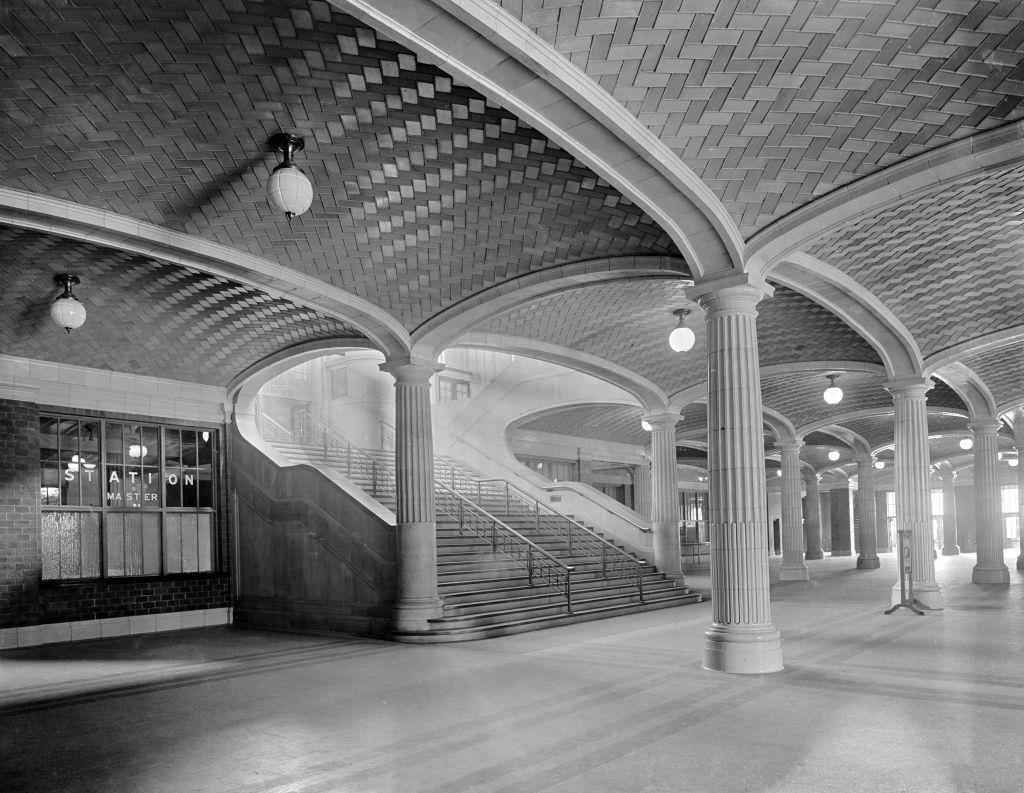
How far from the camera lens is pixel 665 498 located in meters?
16.9

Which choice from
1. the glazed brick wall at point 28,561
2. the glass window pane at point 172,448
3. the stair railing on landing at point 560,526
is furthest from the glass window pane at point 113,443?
the stair railing on landing at point 560,526

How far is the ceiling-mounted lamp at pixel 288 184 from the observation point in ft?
21.1

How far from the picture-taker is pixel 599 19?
523 cm

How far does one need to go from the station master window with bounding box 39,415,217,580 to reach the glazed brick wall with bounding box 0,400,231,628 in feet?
0.86

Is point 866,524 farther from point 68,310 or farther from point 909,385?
point 68,310

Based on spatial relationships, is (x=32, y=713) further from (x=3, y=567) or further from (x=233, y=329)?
(x=233, y=329)

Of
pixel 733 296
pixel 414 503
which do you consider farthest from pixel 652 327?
pixel 733 296

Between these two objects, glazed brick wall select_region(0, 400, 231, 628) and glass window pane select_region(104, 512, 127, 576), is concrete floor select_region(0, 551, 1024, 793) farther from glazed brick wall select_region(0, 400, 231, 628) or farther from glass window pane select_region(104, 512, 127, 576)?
glass window pane select_region(104, 512, 127, 576)

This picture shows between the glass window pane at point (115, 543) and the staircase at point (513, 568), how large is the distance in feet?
9.87

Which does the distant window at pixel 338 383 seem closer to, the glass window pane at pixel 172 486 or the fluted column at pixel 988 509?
the glass window pane at pixel 172 486

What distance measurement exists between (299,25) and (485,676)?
5.87 metres

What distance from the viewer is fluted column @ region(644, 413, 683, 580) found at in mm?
16812

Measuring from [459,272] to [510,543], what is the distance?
17.7ft

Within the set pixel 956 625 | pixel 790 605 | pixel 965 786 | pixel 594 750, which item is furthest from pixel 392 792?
pixel 790 605
